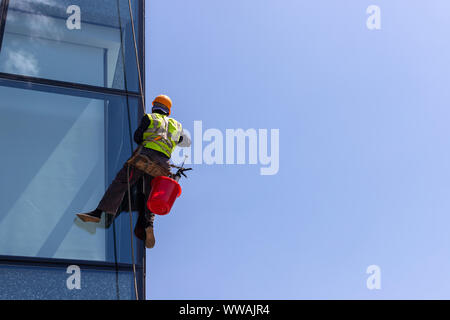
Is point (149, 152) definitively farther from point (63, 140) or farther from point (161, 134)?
point (63, 140)

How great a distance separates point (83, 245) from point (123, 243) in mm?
664

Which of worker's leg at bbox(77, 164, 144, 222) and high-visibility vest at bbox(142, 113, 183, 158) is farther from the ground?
high-visibility vest at bbox(142, 113, 183, 158)

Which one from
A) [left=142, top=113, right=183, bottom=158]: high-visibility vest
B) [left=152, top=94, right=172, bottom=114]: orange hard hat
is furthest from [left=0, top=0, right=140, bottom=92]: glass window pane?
[left=142, top=113, right=183, bottom=158]: high-visibility vest

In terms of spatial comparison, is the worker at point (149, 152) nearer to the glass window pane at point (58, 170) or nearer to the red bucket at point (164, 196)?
the red bucket at point (164, 196)

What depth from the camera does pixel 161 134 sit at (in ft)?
31.7

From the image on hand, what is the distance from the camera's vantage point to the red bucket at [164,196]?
30.7ft

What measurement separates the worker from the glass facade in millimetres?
622

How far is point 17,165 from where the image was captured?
1042cm

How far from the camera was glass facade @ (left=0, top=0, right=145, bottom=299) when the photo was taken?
10.2 metres

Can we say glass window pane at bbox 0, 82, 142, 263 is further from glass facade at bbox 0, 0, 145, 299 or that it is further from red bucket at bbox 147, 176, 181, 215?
red bucket at bbox 147, 176, 181, 215

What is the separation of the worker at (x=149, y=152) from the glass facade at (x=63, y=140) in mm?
622
